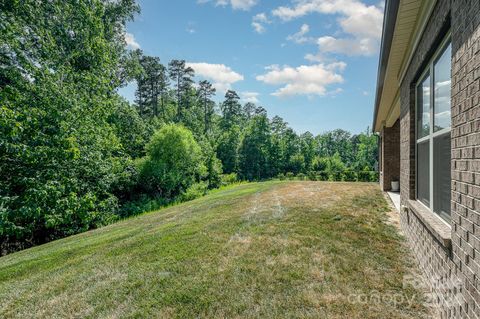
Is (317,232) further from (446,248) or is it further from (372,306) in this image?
(446,248)

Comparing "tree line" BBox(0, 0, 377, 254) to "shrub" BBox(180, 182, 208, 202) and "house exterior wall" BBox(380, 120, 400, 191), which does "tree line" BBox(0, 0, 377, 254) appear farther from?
"house exterior wall" BBox(380, 120, 400, 191)

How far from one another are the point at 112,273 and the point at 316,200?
20.4 feet

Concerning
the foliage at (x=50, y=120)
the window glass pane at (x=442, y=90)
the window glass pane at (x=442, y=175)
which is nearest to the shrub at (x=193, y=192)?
the foliage at (x=50, y=120)

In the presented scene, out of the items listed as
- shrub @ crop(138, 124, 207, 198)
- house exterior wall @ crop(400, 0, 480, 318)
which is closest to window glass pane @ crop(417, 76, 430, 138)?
house exterior wall @ crop(400, 0, 480, 318)

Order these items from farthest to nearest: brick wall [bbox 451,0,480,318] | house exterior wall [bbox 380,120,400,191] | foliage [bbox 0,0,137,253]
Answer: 1. house exterior wall [bbox 380,120,400,191]
2. foliage [bbox 0,0,137,253]
3. brick wall [bbox 451,0,480,318]

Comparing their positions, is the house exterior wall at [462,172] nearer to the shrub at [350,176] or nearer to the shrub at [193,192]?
the shrub at [193,192]

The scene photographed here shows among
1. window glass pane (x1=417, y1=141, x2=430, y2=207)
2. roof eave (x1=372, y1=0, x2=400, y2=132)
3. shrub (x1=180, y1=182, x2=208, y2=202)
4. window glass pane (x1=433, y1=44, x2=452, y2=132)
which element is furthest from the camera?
shrub (x1=180, y1=182, x2=208, y2=202)

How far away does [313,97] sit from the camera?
2591 cm

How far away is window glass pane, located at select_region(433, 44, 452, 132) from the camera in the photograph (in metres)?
2.53

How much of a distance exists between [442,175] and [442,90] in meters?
0.96

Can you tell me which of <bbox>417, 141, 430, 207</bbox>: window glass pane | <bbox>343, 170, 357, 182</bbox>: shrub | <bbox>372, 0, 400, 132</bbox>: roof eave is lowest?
<bbox>343, 170, 357, 182</bbox>: shrub

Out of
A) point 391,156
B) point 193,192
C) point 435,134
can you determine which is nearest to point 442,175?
point 435,134

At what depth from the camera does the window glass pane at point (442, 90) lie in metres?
2.53

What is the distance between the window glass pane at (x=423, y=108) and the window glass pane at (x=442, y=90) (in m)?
0.41
